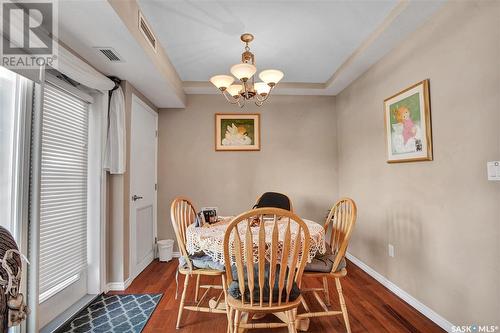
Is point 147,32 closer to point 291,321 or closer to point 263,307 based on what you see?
point 263,307

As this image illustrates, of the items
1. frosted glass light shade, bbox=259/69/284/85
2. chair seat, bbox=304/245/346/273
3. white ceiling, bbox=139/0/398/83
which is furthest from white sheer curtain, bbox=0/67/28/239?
chair seat, bbox=304/245/346/273

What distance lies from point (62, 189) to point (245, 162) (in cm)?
230

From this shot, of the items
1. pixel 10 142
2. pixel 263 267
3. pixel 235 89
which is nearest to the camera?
pixel 263 267

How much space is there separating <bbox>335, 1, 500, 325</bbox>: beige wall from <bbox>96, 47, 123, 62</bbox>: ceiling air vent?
8.43ft

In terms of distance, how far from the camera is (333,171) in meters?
3.95

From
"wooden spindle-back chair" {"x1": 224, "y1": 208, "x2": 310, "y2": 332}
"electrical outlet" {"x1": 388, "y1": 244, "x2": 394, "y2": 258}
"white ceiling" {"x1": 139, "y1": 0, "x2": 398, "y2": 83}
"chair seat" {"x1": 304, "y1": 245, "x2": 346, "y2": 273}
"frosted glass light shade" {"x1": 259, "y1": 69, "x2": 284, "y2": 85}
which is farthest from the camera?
"electrical outlet" {"x1": 388, "y1": 244, "x2": 394, "y2": 258}

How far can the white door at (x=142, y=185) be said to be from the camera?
9.85 ft

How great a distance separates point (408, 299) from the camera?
2.32 m

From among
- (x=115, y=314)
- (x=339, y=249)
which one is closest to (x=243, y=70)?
(x=339, y=249)

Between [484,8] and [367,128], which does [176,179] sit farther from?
→ [484,8]

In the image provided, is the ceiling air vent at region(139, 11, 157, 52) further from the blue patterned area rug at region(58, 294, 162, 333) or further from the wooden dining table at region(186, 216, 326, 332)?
→ the blue patterned area rug at region(58, 294, 162, 333)

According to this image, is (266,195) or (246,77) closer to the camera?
(246,77)

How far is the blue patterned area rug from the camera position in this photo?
1.99m

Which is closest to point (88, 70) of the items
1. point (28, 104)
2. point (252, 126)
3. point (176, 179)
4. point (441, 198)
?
point (28, 104)
